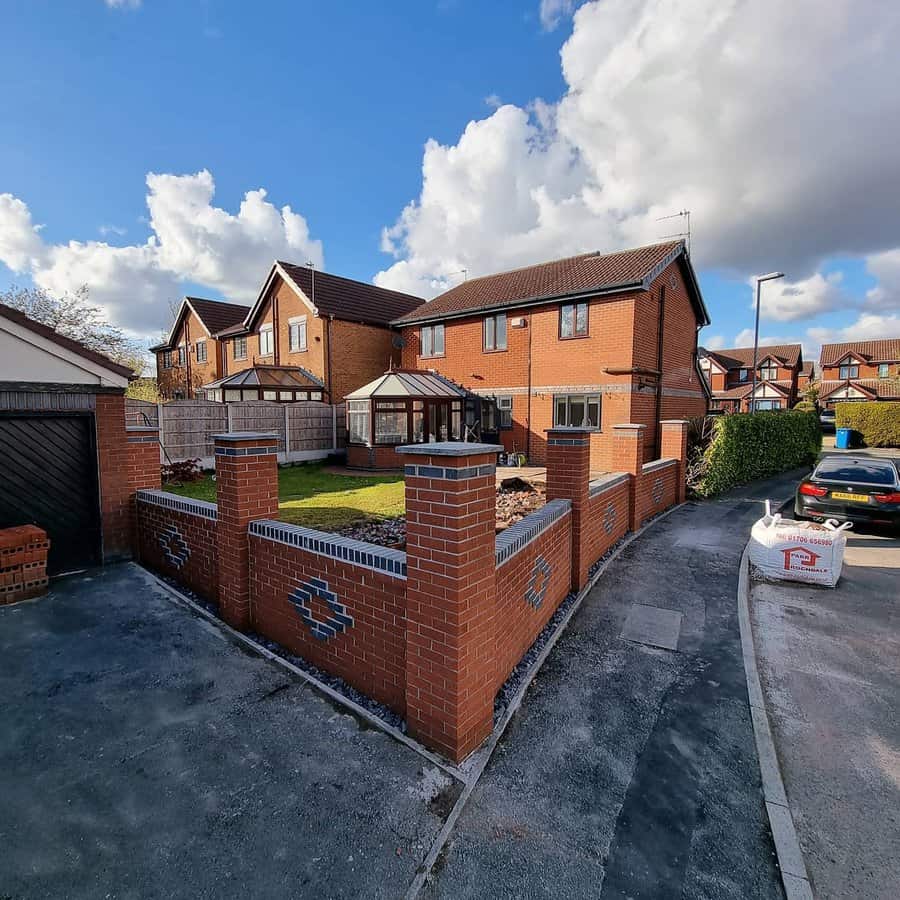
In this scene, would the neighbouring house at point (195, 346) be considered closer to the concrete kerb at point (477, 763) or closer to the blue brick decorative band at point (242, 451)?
the blue brick decorative band at point (242, 451)

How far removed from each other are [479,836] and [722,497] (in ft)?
39.2

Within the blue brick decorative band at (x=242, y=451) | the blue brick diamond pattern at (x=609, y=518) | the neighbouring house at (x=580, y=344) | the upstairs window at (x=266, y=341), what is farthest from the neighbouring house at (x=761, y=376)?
the blue brick decorative band at (x=242, y=451)

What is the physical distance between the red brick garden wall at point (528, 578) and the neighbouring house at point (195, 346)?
26870mm

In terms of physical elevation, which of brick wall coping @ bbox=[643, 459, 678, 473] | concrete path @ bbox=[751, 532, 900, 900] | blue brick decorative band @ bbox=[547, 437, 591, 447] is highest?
blue brick decorative band @ bbox=[547, 437, 591, 447]

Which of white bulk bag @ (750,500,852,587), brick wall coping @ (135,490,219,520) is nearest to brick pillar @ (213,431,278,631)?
brick wall coping @ (135,490,219,520)

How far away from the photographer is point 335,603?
3891 millimetres

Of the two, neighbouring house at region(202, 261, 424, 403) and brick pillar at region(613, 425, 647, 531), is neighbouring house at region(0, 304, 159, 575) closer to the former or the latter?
brick pillar at region(613, 425, 647, 531)

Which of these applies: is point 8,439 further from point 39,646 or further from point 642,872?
point 642,872

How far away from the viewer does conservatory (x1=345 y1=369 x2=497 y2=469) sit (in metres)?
15.8

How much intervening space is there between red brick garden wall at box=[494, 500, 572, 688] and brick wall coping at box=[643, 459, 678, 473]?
430 cm

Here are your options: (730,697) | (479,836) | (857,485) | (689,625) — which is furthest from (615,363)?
(479,836)

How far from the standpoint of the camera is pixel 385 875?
2279mm

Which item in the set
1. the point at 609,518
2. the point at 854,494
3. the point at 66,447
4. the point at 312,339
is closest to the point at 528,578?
the point at 609,518

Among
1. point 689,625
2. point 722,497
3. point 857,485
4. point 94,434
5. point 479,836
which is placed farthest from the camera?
point 722,497
